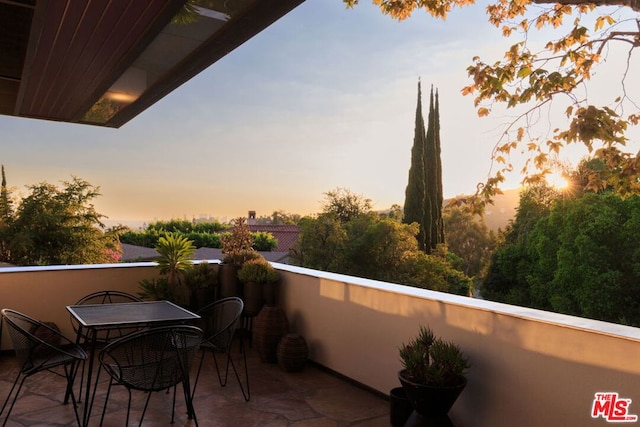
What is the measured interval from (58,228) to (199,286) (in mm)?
9838

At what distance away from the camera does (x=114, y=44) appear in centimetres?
325

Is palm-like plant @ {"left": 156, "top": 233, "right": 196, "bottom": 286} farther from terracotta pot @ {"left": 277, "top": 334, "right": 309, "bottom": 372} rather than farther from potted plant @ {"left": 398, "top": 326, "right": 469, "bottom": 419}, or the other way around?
potted plant @ {"left": 398, "top": 326, "right": 469, "bottom": 419}

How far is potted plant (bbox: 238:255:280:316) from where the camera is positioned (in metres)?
5.25

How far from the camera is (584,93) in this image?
5.63 meters

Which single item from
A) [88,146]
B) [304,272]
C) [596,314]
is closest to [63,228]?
[88,146]

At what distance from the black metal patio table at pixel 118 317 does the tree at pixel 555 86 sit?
4.07 meters

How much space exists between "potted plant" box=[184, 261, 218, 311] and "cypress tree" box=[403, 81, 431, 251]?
1782cm

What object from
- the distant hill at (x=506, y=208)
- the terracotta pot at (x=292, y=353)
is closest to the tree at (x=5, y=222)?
the terracotta pot at (x=292, y=353)

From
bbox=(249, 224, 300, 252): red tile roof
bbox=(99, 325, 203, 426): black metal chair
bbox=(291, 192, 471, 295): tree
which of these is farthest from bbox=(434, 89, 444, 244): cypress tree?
bbox=(99, 325, 203, 426): black metal chair

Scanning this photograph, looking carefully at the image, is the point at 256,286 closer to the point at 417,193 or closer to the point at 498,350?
the point at 498,350

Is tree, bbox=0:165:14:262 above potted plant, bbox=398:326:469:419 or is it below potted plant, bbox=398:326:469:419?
above

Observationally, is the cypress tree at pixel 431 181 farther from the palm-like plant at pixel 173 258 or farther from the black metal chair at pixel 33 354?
the black metal chair at pixel 33 354

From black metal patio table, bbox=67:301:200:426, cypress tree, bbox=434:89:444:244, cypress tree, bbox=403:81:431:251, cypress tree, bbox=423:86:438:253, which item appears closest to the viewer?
black metal patio table, bbox=67:301:200:426

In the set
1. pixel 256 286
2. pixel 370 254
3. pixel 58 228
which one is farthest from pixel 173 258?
pixel 370 254
